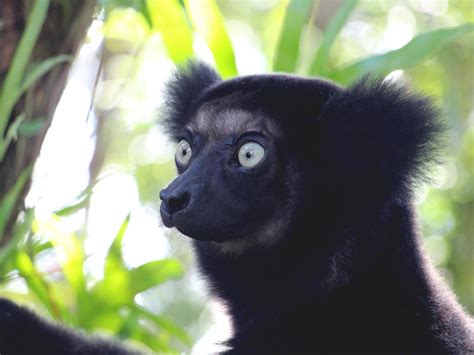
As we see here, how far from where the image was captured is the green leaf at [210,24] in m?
4.48

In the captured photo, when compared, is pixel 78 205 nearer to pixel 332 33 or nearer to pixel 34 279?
pixel 34 279

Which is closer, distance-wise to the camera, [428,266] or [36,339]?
[428,266]

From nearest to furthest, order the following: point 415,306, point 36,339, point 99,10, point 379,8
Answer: point 415,306 < point 36,339 < point 99,10 < point 379,8

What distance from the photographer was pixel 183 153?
4094mm

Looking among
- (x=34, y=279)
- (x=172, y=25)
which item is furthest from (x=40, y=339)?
(x=172, y=25)

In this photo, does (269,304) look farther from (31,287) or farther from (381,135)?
Answer: (31,287)

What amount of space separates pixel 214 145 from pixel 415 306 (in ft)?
3.70

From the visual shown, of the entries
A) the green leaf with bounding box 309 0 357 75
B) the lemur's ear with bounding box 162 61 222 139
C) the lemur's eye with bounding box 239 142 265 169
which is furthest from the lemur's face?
the green leaf with bounding box 309 0 357 75

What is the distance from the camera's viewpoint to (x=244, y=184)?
376 cm

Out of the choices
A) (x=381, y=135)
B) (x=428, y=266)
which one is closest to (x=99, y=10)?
(x=381, y=135)

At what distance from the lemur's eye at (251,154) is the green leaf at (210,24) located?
0.90m

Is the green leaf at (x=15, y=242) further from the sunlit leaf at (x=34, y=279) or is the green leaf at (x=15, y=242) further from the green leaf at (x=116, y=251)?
the green leaf at (x=116, y=251)

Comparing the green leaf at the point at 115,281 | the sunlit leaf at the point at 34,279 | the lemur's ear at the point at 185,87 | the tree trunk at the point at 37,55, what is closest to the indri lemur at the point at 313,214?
the sunlit leaf at the point at 34,279

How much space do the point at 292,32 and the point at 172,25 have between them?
2.02 feet
